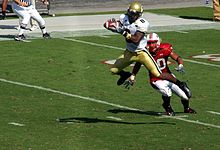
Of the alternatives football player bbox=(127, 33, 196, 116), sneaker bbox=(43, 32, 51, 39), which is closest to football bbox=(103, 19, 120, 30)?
football player bbox=(127, 33, 196, 116)

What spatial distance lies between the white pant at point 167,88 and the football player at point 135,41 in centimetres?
8

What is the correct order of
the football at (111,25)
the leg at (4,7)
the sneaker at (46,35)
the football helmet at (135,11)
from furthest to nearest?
the leg at (4,7), the sneaker at (46,35), the football helmet at (135,11), the football at (111,25)

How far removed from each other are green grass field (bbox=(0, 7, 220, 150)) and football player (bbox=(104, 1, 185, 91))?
790mm

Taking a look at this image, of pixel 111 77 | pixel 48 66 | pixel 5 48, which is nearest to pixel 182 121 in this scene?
pixel 111 77

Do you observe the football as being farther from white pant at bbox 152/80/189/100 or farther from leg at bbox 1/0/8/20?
leg at bbox 1/0/8/20

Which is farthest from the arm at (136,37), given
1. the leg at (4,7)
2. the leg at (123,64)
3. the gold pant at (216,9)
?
the leg at (4,7)

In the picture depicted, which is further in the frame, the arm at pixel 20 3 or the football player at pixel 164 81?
the arm at pixel 20 3

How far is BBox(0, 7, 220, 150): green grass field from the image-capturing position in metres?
13.1

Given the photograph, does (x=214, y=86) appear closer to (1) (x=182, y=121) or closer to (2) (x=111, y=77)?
(2) (x=111, y=77)

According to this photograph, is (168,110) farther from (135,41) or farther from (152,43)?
(135,41)

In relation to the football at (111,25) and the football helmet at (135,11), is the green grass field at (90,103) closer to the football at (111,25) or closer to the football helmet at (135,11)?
the football at (111,25)

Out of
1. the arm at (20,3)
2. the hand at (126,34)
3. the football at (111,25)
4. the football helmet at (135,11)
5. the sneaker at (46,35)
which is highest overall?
the football helmet at (135,11)

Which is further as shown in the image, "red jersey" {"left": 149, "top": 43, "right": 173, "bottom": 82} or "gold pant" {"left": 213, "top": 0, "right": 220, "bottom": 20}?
"gold pant" {"left": 213, "top": 0, "right": 220, "bottom": 20}

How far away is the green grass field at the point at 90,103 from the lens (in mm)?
13094
